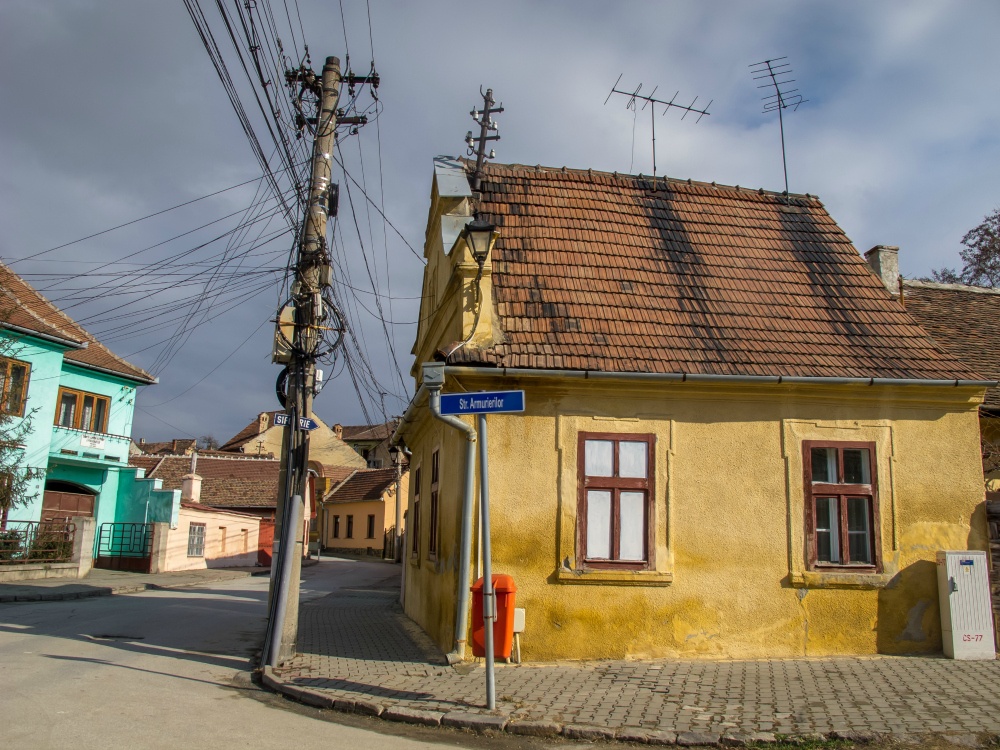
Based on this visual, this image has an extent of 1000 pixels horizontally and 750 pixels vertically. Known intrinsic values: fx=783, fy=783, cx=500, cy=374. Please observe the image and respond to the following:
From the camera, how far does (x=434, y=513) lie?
37.9 feet

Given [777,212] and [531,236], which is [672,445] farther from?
[777,212]

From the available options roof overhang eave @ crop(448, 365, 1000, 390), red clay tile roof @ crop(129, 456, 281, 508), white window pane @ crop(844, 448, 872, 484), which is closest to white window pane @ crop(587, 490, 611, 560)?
roof overhang eave @ crop(448, 365, 1000, 390)

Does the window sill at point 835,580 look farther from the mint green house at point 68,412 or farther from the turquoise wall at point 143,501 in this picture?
the turquoise wall at point 143,501

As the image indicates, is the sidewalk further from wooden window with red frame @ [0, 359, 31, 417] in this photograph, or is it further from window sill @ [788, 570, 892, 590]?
window sill @ [788, 570, 892, 590]

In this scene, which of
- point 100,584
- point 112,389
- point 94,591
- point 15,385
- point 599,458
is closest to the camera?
point 599,458

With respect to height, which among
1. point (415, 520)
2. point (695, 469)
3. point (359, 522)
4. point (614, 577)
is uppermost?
point (695, 469)

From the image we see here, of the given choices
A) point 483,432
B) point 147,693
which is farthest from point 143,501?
point 483,432

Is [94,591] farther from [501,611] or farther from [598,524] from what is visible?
[598,524]

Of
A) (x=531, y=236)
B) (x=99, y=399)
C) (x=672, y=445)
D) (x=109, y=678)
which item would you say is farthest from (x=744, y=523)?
(x=99, y=399)

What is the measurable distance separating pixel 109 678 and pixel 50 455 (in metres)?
19.9

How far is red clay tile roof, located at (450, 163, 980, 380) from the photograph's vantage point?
9898mm

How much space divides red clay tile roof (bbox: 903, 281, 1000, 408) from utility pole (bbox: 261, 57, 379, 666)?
32.5ft

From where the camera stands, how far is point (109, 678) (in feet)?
26.3

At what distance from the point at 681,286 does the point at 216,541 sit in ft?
85.8
